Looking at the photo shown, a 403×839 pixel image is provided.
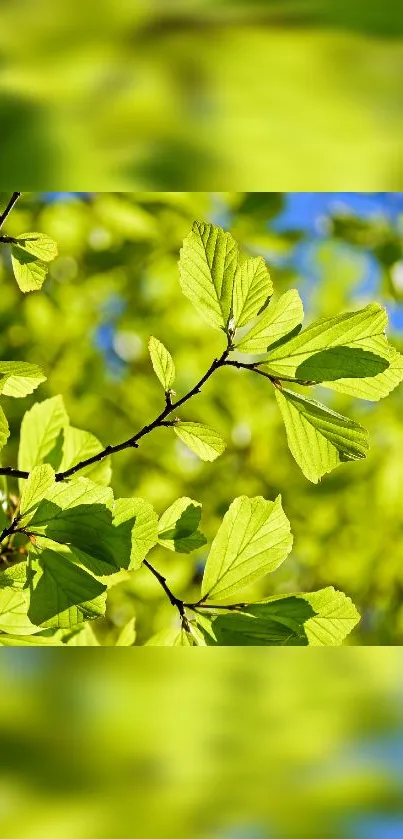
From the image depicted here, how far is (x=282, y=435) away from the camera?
1.90 metres

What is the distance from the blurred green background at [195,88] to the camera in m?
0.23

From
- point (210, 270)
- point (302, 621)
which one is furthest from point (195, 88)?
point (302, 621)

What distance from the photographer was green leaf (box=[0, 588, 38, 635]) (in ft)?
1.35

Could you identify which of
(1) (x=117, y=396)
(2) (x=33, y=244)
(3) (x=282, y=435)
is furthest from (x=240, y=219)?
(2) (x=33, y=244)

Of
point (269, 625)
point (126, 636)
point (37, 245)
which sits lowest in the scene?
point (126, 636)

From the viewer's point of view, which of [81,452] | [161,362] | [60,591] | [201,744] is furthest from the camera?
[81,452]

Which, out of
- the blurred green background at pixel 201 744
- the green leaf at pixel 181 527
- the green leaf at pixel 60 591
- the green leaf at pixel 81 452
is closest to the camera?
the blurred green background at pixel 201 744

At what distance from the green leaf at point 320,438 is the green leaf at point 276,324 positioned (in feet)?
0.09

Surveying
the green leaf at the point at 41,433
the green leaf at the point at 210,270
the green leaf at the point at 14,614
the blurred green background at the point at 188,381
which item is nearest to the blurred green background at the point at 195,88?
the green leaf at the point at 210,270

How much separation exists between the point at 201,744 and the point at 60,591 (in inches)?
5.7

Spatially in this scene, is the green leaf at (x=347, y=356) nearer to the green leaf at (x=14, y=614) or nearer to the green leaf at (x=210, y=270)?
the green leaf at (x=210, y=270)

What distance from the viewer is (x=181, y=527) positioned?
0.46m

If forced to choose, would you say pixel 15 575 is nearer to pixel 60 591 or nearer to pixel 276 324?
pixel 60 591

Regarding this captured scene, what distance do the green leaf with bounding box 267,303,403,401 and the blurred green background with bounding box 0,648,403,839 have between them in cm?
15
